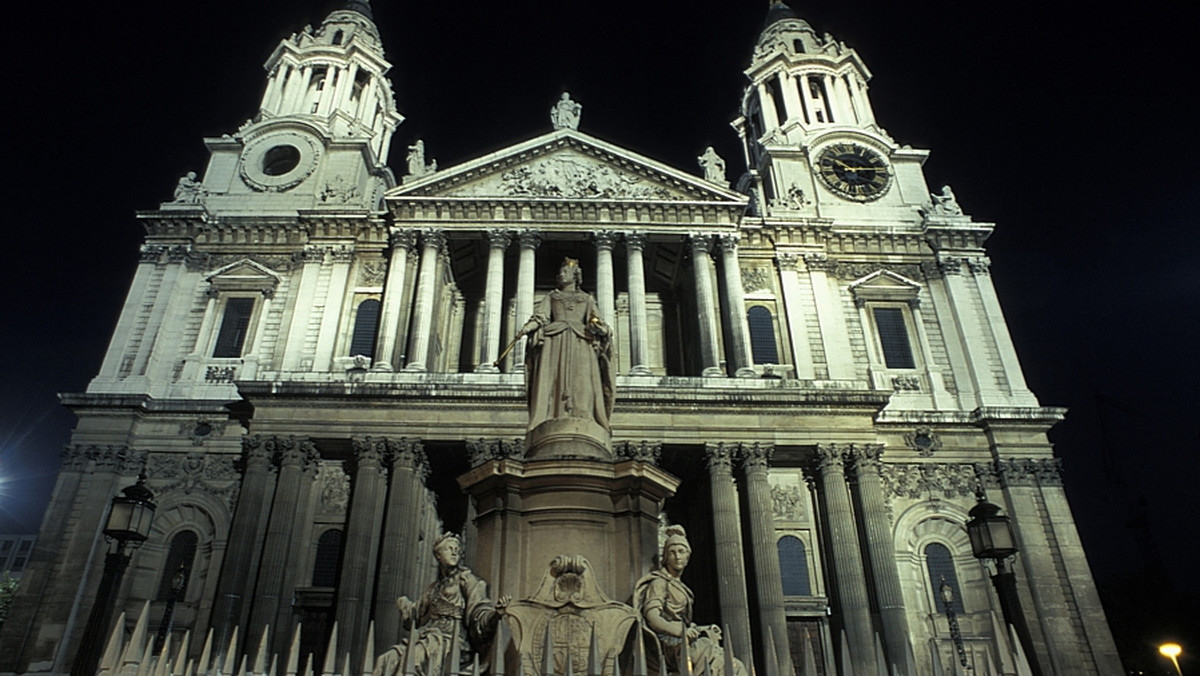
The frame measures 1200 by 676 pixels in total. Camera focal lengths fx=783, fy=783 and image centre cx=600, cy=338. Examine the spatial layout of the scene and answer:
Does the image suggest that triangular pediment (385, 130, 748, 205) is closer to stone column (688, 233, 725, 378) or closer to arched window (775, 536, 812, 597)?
stone column (688, 233, 725, 378)

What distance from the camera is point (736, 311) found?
27766 mm

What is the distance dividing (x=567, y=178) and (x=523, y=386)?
9986mm

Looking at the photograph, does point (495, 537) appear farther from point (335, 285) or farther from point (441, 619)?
point (335, 285)

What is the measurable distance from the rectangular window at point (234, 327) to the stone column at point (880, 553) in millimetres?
21928

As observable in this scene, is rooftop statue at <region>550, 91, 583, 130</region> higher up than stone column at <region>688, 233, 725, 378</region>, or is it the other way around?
rooftop statue at <region>550, 91, 583, 130</region>

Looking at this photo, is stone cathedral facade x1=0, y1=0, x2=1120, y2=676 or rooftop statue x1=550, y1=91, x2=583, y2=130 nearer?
stone cathedral facade x1=0, y1=0, x2=1120, y2=676

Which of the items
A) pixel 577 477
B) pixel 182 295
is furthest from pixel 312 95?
pixel 577 477

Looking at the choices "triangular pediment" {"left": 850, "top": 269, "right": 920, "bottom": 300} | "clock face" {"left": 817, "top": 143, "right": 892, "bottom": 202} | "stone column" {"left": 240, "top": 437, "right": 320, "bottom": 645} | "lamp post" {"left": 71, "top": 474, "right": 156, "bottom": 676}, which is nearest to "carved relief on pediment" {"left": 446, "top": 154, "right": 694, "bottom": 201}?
"triangular pediment" {"left": 850, "top": 269, "right": 920, "bottom": 300}

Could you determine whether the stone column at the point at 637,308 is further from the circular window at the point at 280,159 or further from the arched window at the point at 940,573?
the circular window at the point at 280,159

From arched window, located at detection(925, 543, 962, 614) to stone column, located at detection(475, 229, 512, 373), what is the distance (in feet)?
50.5

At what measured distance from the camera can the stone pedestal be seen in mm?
8672

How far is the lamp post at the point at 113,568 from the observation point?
11.3 m

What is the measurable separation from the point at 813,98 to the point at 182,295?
30.5m

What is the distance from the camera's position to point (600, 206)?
29.5m
